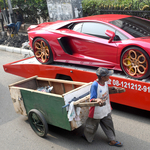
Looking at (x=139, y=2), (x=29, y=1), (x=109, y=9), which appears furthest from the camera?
(x=29, y=1)

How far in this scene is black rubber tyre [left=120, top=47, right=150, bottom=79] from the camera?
4.16 metres

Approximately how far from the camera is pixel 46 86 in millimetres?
4887

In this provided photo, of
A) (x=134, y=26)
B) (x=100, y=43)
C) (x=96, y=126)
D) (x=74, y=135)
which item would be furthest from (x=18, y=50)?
(x=96, y=126)

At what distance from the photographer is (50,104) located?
372 cm

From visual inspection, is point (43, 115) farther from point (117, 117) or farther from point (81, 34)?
point (81, 34)

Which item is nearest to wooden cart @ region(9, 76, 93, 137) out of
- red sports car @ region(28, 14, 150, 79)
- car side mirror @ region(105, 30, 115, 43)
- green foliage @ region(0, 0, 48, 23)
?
red sports car @ region(28, 14, 150, 79)

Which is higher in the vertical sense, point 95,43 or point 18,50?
point 95,43

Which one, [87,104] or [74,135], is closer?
[87,104]

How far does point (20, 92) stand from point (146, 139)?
2397mm

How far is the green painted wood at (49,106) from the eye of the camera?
3576 millimetres

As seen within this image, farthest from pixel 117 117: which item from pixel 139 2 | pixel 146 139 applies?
pixel 139 2

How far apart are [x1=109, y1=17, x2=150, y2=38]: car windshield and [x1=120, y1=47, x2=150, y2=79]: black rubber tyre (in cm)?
46

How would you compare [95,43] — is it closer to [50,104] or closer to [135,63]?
[135,63]

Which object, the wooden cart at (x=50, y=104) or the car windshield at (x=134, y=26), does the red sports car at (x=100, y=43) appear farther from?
the wooden cart at (x=50, y=104)
